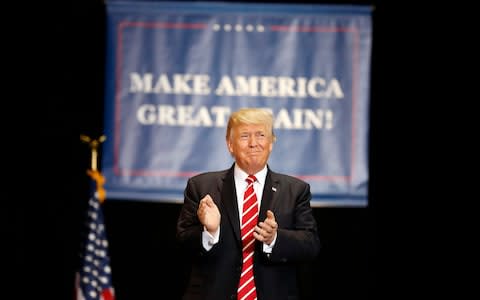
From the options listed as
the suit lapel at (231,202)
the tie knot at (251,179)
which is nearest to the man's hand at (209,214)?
the suit lapel at (231,202)

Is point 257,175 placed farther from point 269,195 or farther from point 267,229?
point 267,229

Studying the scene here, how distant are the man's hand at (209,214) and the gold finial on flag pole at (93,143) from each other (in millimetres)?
2036

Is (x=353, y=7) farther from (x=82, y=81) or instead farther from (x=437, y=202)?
(x=82, y=81)

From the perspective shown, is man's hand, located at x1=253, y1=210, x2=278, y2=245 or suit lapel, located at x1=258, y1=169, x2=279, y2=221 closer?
man's hand, located at x1=253, y1=210, x2=278, y2=245

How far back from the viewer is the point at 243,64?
4656mm

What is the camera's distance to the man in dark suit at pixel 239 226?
8.18 ft

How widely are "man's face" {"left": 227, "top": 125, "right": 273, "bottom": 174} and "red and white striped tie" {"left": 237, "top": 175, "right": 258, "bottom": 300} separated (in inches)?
5.2

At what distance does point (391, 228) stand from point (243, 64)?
4.92ft

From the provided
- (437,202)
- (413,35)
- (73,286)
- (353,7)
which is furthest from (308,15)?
(73,286)

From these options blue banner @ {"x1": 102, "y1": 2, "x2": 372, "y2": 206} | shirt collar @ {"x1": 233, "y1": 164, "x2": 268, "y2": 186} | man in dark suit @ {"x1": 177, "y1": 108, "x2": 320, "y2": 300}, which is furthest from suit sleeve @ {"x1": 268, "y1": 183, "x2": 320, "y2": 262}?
blue banner @ {"x1": 102, "y1": 2, "x2": 372, "y2": 206}

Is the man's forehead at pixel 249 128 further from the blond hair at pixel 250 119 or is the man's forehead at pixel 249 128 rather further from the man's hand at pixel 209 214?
the man's hand at pixel 209 214

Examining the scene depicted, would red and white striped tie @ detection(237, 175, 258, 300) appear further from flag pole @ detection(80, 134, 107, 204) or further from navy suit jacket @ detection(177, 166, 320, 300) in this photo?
flag pole @ detection(80, 134, 107, 204)

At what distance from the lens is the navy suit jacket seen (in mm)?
2520

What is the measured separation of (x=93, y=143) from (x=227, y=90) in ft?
3.20
